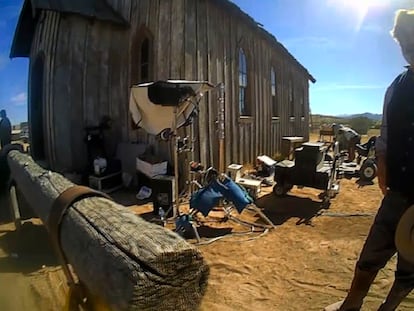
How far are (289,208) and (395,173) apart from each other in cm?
415

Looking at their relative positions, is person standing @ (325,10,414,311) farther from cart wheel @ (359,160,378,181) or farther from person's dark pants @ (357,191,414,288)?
cart wheel @ (359,160,378,181)

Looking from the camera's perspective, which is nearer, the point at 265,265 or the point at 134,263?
the point at 134,263

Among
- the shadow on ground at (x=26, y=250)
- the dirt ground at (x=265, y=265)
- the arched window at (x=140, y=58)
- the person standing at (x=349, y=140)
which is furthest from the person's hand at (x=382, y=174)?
the person standing at (x=349, y=140)

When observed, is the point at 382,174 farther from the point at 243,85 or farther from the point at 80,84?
the point at 243,85

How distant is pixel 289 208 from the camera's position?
21.1 feet

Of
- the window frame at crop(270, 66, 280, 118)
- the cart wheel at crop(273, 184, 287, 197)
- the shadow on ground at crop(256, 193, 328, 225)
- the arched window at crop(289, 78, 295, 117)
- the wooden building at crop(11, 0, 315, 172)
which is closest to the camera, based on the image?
the shadow on ground at crop(256, 193, 328, 225)

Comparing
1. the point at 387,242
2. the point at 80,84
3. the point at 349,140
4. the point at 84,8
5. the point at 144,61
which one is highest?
the point at 84,8

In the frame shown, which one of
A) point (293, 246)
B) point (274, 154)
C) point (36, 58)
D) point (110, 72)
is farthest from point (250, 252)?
point (274, 154)

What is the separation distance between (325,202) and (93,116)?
17.7 feet

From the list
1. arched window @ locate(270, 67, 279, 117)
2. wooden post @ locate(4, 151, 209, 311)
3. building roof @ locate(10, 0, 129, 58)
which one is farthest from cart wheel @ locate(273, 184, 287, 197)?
arched window @ locate(270, 67, 279, 117)

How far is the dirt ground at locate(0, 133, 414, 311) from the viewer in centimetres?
308

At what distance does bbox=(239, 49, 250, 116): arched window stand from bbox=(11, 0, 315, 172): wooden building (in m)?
0.28

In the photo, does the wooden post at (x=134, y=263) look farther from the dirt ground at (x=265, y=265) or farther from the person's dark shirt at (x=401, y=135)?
the person's dark shirt at (x=401, y=135)

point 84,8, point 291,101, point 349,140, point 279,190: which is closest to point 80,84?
point 84,8
